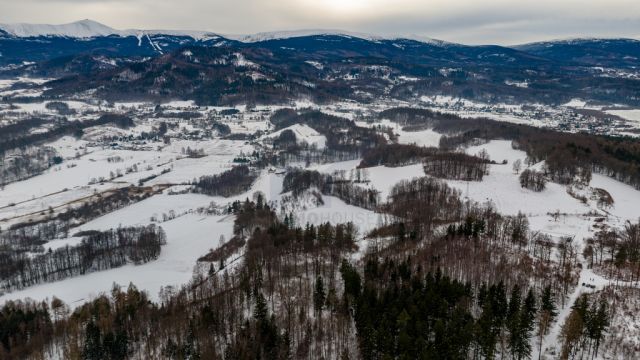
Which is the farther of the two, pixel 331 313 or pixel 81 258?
pixel 81 258

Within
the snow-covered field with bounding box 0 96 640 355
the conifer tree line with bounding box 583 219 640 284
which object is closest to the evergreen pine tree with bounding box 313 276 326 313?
the snow-covered field with bounding box 0 96 640 355

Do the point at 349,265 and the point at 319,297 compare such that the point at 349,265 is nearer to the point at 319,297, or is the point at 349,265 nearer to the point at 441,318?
the point at 319,297

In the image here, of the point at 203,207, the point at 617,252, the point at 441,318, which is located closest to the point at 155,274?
the point at 203,207

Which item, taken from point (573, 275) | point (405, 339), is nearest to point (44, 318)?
point (405, 339)

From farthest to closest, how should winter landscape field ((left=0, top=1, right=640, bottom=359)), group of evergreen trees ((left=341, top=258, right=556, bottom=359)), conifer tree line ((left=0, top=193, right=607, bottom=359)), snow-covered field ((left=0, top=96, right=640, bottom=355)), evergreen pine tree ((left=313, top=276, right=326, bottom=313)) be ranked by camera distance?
snow-covered field ((left=0, top=96, right=640, bottom=355))
evergreen pine tree ((left=313, top=276, right=326, bottom=313))
winter landscape field ((left=0, top=1, right=640, bottom=359))
conifer tree line ((left=0, top=193, right=607, bottom=359))
group of evergreen trees ((left=341, top=258, right=556, bottom=359))

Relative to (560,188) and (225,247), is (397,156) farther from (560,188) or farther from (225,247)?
(225,247)

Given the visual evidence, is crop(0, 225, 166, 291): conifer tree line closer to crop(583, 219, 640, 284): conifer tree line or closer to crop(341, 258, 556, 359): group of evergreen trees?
crop(341, 258, 556, 359): group of evergreen trees

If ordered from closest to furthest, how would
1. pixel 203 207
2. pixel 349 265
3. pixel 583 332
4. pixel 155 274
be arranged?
1. pixel 583 332
2. pixel 349 265
3. pixel 155 274
4. pixel 203 207

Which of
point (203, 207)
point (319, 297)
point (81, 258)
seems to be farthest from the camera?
point (203, 207)
